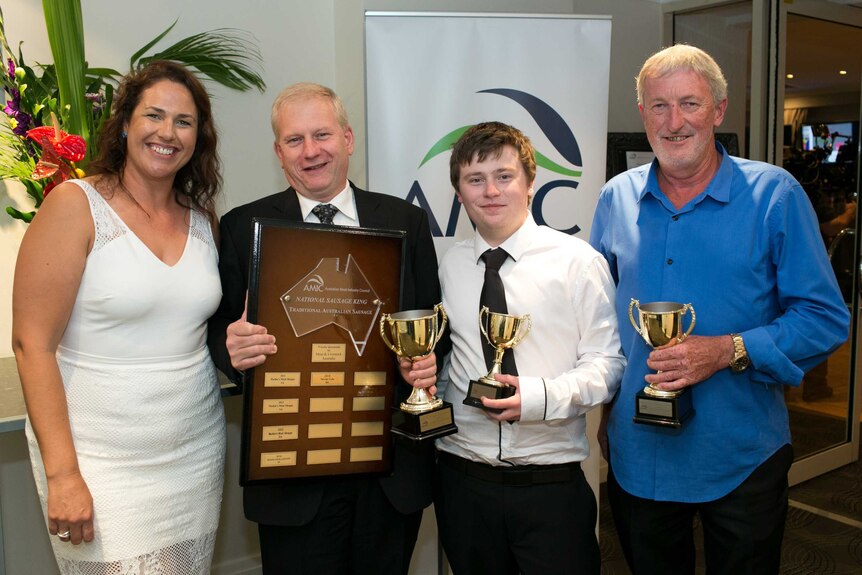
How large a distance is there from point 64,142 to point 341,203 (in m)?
1.04

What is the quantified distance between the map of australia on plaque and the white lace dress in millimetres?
271

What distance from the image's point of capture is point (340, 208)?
224cm

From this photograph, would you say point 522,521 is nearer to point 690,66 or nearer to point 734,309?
point 734,309

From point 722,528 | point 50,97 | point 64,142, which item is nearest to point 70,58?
point 50,97

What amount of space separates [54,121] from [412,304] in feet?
4.77

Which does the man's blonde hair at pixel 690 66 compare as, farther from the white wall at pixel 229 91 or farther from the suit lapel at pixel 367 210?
the white wall at pixel 229 91

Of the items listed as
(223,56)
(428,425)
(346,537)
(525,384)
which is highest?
(223,56)

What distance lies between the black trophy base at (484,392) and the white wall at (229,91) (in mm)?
1618

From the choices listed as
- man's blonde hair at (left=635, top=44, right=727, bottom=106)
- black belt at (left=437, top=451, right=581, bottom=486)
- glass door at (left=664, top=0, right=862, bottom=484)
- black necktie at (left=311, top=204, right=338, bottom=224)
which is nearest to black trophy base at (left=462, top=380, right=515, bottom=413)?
black belt at (left=437, top=451, right=581, bottom=486)

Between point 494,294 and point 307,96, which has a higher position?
point 307,96

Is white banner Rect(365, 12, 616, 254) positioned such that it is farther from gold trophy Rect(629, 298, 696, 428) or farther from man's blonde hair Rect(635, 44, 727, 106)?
gold trophy Rect(629, 298, 696, 428)

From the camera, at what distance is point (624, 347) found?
222 centimetres

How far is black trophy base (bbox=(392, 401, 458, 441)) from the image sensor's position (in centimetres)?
197

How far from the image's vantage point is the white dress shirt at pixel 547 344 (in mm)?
2074
